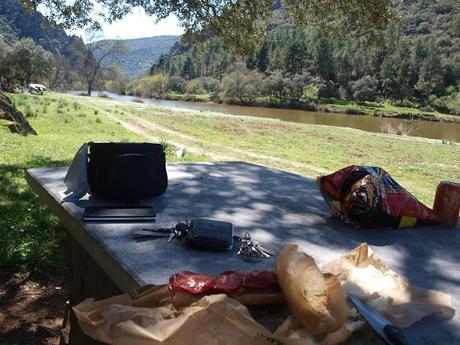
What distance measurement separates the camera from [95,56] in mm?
80312

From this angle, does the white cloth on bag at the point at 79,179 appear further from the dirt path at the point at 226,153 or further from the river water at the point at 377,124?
the river water at the point at 377,124

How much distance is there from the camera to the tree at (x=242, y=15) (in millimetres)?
9312

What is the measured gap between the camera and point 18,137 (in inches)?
433

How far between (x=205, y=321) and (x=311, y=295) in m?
0.34

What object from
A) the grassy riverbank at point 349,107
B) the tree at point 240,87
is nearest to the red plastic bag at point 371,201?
the grassy riverbank at point 349,107

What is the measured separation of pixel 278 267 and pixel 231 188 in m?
2.22

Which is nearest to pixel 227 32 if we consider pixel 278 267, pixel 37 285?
pixel 37 285

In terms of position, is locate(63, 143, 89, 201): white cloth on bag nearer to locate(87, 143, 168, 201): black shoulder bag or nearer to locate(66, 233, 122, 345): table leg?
locate(87, 143, 168, 201): black shoulder bag

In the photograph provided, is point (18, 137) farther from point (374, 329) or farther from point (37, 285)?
point (374, 329)

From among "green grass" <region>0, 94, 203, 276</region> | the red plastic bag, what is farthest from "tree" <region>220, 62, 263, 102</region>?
the red plastic bag

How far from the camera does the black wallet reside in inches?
89.7

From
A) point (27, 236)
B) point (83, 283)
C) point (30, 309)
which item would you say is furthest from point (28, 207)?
point (83, 283)

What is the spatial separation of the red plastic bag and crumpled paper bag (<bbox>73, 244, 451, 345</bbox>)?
106cm

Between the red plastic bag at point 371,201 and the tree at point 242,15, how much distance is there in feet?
22.9
